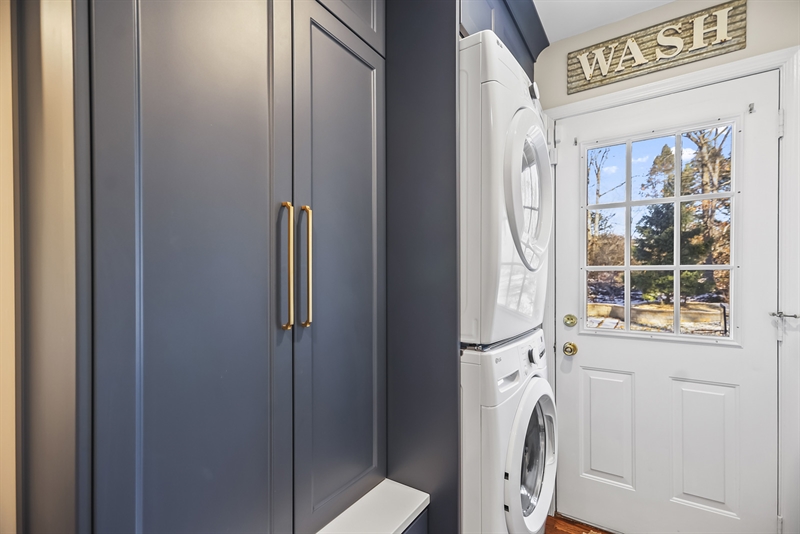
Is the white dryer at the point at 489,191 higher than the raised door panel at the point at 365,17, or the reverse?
the raised door panel at the point at 365,17

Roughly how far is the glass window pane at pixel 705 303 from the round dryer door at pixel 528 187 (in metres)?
0.77

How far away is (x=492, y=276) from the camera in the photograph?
3.67 ft

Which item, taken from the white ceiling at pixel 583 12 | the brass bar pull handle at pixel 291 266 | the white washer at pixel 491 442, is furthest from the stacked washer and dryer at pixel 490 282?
the white ceiling at pixel 583 12

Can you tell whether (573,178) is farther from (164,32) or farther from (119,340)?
(119,340)

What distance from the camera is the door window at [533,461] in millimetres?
1411

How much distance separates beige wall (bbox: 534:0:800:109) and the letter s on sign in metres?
0.05

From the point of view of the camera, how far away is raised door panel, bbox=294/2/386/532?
3.11 feet

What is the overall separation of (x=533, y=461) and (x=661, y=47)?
6.23 ft

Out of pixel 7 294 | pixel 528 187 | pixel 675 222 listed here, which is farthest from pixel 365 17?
pixel 675 222

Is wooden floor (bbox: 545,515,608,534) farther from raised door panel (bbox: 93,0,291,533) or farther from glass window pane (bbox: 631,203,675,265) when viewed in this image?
raised door panel (bbox: 93,0,291,533)

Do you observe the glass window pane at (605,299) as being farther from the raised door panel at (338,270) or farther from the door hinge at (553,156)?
the raised door panel at (338,270)

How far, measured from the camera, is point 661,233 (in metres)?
1.79

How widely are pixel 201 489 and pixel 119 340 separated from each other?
33 centimetres

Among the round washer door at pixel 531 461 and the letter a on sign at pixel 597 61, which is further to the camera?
the letter a on sign at pixel 597 61
